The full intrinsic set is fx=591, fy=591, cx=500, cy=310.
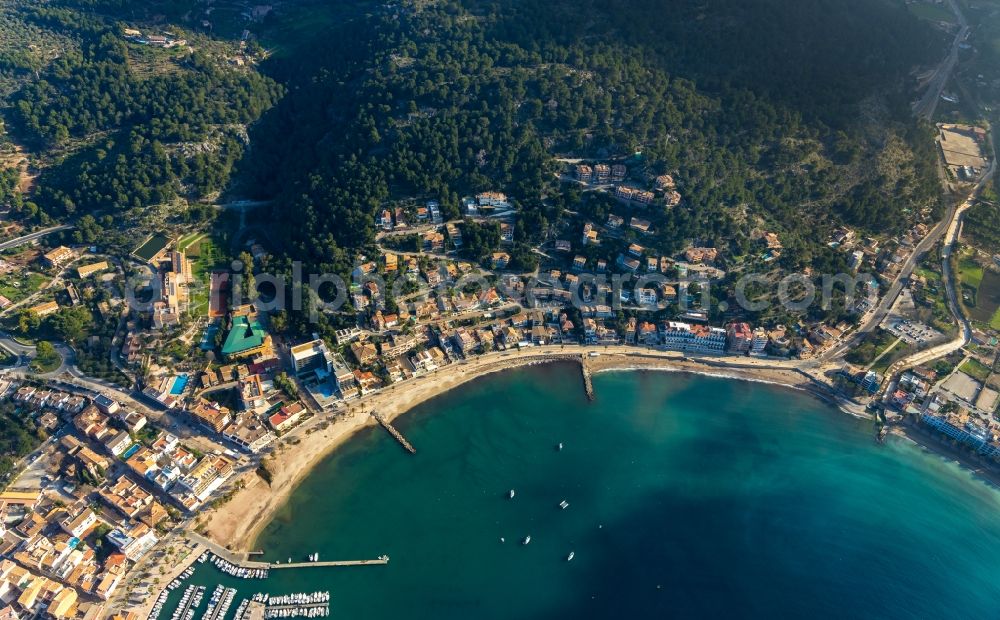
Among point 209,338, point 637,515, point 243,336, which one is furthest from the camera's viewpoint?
point 209,338

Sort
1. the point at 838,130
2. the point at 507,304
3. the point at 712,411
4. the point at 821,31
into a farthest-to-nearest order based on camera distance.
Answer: the point at 821,31
the point at 838,130
the point at 507,304
the point at 712,411

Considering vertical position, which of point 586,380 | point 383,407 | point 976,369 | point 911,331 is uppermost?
point 911,331

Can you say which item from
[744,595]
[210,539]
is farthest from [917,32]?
[210,539]

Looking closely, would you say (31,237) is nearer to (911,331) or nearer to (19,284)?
(19,284)

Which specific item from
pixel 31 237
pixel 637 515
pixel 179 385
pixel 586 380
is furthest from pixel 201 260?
pixel 637 515

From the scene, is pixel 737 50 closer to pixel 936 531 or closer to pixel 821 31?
pixel 821 31

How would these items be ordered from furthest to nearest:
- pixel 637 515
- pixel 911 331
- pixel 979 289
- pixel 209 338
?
pixel 979 289
pixel 911 331
pixel 209 338
pixel 637 515
